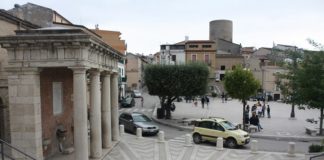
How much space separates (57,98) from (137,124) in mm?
8283

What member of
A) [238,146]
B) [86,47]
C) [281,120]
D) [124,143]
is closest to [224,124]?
[238,146]

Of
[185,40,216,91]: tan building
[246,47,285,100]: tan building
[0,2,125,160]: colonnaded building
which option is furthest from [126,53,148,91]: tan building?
[0,2,125,160]: colonnaded building

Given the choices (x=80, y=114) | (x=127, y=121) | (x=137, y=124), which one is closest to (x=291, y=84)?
(x=137, y=124)

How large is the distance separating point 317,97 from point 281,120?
8.79 m

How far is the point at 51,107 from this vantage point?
15.5m

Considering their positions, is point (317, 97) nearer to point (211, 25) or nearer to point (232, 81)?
point (232, 81)

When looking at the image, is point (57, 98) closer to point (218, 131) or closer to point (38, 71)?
point (38, 71)

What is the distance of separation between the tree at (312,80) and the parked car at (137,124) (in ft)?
34.3

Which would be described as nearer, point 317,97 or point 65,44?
point 65,44

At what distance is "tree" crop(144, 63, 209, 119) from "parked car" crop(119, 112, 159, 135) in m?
5.47

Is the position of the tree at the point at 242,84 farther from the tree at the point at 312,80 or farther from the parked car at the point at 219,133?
the parked car at the point at 219,133

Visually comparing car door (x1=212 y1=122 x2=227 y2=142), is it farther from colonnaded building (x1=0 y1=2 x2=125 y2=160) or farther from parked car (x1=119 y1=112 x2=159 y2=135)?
colonnaded building (x1=0 y1=2 x2=125 y2=160)

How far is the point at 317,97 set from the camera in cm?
2208

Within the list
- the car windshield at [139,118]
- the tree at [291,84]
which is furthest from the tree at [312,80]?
the car windshield at [139,118]
